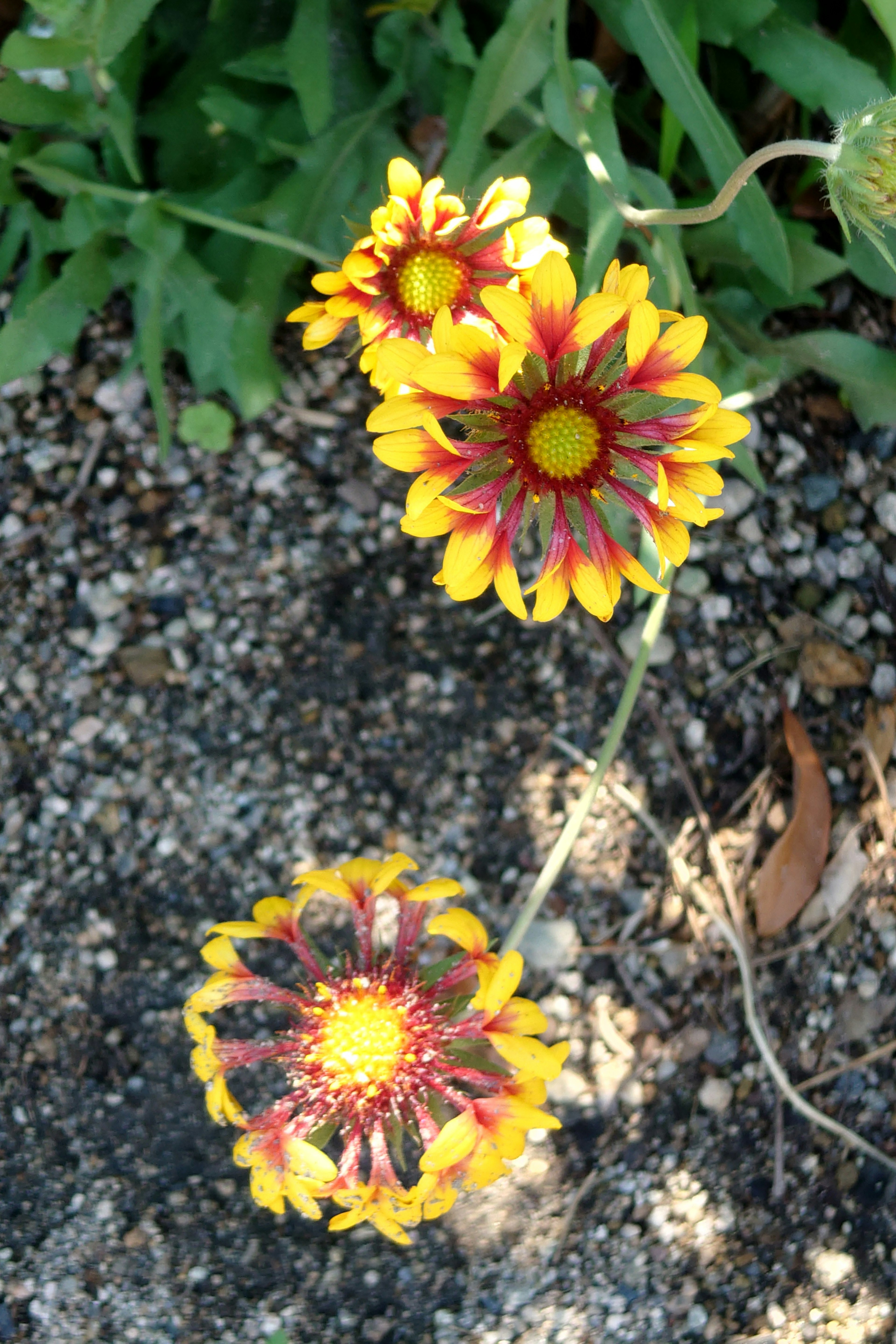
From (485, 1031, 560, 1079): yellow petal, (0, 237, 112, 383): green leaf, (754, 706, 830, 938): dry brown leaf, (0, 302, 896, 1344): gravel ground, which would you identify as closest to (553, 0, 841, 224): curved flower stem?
(0, 302, 896, 1344): gravel ground

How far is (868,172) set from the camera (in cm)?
97

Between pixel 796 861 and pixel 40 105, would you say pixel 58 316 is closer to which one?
pixel 40 105

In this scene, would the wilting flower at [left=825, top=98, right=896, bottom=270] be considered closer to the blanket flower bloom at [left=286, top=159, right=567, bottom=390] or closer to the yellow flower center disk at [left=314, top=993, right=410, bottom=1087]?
the blanket flower bloom at [left=286, top=159, right=567, bottom=390]

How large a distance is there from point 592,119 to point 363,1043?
125 cm

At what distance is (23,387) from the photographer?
1966mm

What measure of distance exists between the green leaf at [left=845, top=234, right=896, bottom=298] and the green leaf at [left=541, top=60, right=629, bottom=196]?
501 millimetres

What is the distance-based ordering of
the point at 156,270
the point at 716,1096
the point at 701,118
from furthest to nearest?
the point at 716,1096, the point at 156,270, the point at 701,118

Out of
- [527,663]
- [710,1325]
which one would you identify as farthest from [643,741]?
[710,1325]

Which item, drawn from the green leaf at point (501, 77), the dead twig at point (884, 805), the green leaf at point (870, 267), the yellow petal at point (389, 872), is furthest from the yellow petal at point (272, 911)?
the green leaf at point (870, 267)

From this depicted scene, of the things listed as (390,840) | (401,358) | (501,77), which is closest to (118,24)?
(501,77)

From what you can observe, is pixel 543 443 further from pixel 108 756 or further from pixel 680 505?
pixel 108 756

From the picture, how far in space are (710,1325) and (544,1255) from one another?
1.01ft

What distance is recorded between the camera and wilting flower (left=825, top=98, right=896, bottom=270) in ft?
3.15

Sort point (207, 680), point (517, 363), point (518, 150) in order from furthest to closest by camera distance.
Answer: point (207, 680) < point (518, 150) < point (517, 363)
